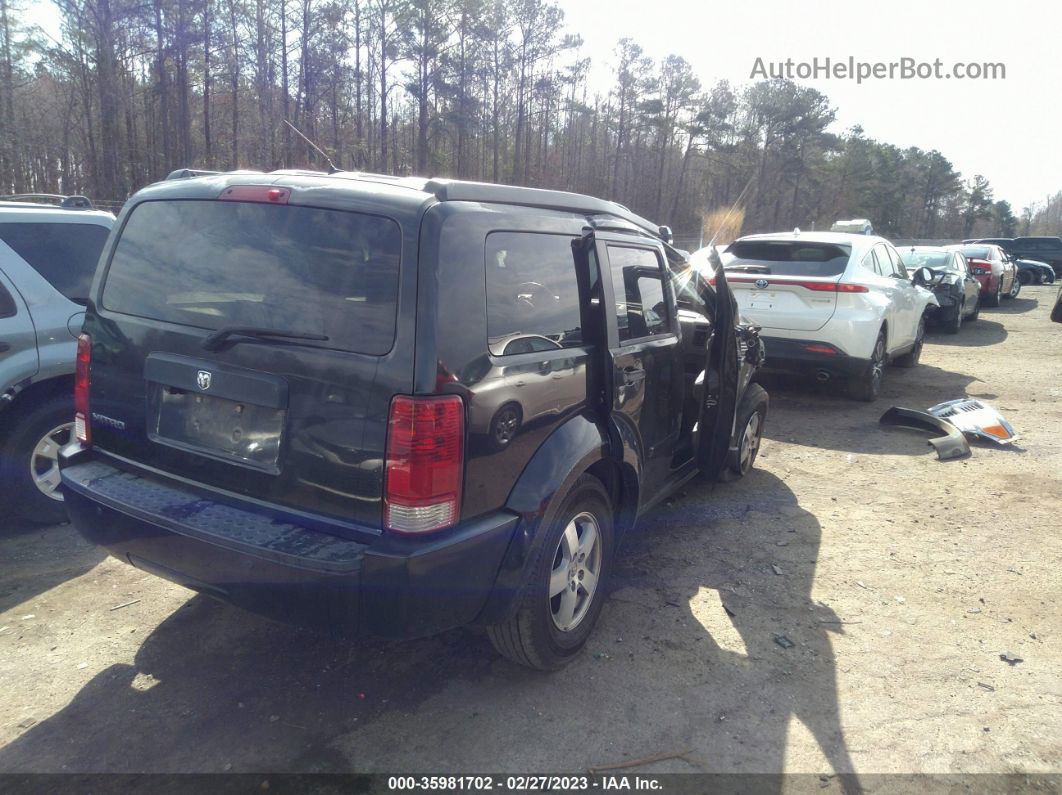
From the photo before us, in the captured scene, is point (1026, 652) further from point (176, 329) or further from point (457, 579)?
point (176, 329)

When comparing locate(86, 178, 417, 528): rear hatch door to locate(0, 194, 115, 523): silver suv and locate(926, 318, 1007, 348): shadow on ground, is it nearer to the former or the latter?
locate(0, 194, 115, 523): silver suv

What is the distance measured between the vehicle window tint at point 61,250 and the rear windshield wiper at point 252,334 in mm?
2552

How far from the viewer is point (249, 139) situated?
32031mm

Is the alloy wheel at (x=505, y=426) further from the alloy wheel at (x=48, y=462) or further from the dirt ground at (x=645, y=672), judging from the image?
the alloy wheel at (x=48, y=462)

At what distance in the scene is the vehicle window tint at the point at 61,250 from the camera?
4.45 metres

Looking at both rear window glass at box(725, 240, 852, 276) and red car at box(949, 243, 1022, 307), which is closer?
rear window glass at box(725, 240, 852, 276)

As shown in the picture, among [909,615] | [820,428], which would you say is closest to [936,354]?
[820,428]

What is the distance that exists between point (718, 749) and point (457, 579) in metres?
1.20

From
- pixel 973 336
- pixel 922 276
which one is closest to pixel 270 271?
pixel 922 276

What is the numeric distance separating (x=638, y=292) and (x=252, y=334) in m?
1.98

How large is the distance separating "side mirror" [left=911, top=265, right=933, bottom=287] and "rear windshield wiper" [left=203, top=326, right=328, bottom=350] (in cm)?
910

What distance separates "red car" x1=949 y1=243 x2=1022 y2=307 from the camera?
19344 millimetres

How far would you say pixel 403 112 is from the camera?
121 feet

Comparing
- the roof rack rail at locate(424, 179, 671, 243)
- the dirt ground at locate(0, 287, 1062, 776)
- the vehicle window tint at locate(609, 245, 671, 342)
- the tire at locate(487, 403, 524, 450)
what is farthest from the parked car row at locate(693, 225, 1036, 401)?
the tire at locate(487, 403, 524, 450)
